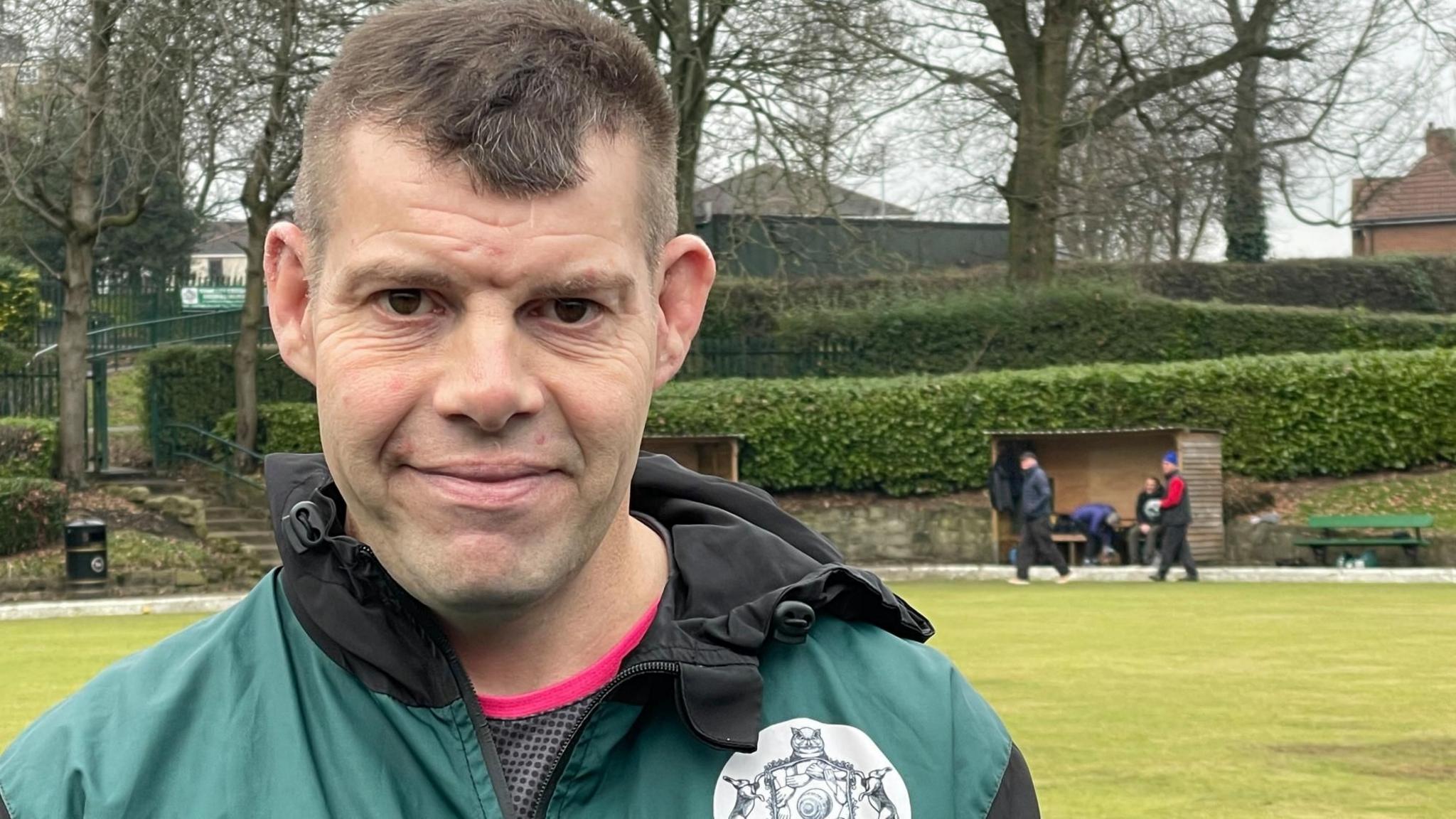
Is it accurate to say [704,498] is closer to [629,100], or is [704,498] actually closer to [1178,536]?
[629,100]

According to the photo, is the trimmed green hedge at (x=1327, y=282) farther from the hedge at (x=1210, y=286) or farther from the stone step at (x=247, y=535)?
the stone step at (x=247, y=535)

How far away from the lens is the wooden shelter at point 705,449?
101ft

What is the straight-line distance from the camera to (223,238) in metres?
45.5

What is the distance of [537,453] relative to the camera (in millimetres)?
2121

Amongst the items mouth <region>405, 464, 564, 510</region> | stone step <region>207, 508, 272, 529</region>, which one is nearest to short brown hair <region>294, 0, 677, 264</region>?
mouth <region>405, 464, 564, 510</region>

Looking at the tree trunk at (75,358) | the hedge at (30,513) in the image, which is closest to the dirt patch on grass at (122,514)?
the tree trunk at (75,358)

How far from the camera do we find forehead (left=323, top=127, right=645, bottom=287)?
2133mm

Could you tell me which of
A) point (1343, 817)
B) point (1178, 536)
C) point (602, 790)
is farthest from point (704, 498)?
point (1178, 536)

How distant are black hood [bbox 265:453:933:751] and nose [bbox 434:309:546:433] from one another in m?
0.24

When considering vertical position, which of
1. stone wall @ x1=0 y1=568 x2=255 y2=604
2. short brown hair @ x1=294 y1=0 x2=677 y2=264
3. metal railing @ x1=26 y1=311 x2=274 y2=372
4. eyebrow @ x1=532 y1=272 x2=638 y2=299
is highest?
metal railing @ x1=26 y1=311 x2=274 y2=372

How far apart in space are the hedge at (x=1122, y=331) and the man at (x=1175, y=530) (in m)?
8.37

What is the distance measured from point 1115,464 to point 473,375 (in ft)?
92.9

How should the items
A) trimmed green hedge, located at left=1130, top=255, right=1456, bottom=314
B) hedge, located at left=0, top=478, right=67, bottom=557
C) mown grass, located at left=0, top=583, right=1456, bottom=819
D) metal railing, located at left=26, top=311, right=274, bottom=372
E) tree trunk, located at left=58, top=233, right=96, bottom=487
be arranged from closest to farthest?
mown grass, located at left=0, top=583, right=1456, bottom=819, hedge, located at left=0, top=478, right=67, bottom=557, tree trunk, located at left=58, top=233, right=96, bottom=487, metal railing, located at left=26, top=311, right=274, bottom=372, trimmed green hedge, located at left=1130, top=255, right=1456, bottom=314

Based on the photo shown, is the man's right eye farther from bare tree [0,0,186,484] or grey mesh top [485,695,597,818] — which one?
bare tree [0,0,186,484]
